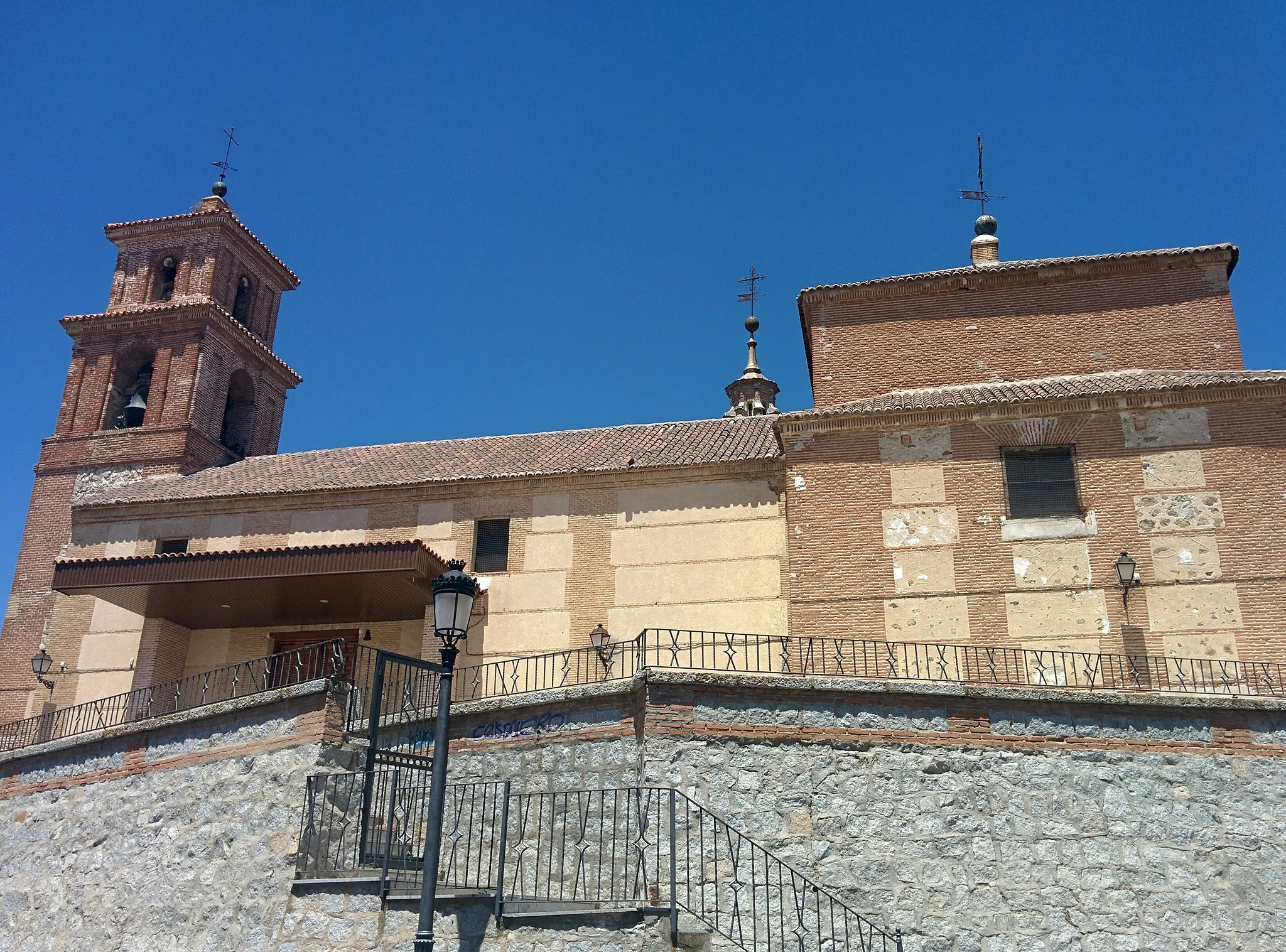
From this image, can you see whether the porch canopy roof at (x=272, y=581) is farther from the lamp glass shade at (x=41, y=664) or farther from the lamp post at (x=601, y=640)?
the lamp post at (x=601, y=640)

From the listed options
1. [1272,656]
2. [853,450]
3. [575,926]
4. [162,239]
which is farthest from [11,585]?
[1272,656]

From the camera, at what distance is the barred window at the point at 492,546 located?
19.6 metres

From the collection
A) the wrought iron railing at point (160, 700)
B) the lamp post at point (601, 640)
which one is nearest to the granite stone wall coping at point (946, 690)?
the lamp post at point (601, 640)

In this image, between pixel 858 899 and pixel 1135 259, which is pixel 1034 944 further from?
pixel 1135 259

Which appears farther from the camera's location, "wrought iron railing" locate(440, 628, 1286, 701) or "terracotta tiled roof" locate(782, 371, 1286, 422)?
"terracotta tiled roof" locate(782, 371, 1286, 422)

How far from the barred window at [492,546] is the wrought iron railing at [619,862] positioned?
873 centimetres

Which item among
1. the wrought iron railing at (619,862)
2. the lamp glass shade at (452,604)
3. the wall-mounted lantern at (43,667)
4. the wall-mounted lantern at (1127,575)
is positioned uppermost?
the wall-mounted lantern at (1127,575)

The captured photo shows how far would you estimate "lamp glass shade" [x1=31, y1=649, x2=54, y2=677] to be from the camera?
66.7ft

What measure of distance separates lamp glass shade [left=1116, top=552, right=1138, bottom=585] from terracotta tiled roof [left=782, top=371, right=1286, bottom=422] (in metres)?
2.55

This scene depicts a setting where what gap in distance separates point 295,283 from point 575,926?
2384 centimetres

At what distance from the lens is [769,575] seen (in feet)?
60.1

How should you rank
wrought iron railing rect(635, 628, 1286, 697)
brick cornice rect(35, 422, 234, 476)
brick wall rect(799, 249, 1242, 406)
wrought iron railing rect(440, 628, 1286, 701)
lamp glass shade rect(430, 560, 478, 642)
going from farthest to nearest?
brick cornice rect(35, 422, 234, 476) → brick wall rect(799, 249, 1242, 406) → wrought iron railing rect(635, 628, 1286, 697) → wrought iron railing rect(440, 628, 1286, 701) → lamp glass shade rect(430, 560, 478, 642)

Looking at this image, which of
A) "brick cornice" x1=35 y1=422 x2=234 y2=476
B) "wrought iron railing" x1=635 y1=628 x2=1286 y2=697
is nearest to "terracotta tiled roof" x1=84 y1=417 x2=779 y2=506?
"brick cornice" x1=35 y1=422 x2=234 y2=476

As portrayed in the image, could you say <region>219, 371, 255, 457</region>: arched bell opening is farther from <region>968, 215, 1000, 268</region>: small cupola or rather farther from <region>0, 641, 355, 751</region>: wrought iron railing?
<region>968, 215, 1000, 268</region>: small cupola
